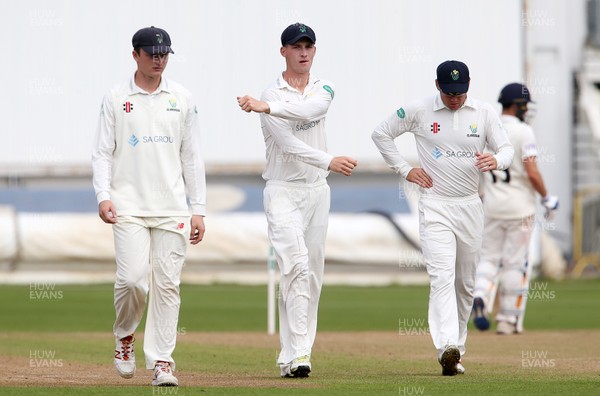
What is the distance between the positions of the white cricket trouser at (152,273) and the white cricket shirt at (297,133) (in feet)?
3.31

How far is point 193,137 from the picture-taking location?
9.39 metres

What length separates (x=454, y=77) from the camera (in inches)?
397

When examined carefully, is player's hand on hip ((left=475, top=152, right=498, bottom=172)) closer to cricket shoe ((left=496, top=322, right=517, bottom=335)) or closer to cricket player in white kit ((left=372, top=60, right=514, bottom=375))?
cricket player in white kit ((left=372, top=60, right=514, bottom=375))

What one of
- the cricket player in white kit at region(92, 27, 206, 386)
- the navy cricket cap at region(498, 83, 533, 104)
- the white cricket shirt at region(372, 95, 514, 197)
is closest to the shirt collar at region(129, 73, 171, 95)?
the cricket player in white kit at region(92, 27, 206, 386)

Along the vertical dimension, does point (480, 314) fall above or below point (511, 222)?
below

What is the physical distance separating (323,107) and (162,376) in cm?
221

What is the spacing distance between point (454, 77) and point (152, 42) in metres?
2.27

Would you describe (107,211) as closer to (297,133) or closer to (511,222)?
(297,133)

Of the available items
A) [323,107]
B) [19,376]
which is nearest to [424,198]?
[323,107]

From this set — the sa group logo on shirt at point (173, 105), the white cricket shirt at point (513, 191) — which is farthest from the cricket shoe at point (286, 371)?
the white cricket shirt at point (513, 191)

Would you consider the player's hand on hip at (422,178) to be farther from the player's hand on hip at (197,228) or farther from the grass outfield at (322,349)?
the player's hand on hip at (197,228)

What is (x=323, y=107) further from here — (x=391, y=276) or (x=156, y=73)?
(x=391, y=276)

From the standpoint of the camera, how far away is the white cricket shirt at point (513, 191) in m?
14.9

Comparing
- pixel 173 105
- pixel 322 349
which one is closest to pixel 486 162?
pixel 173 105
